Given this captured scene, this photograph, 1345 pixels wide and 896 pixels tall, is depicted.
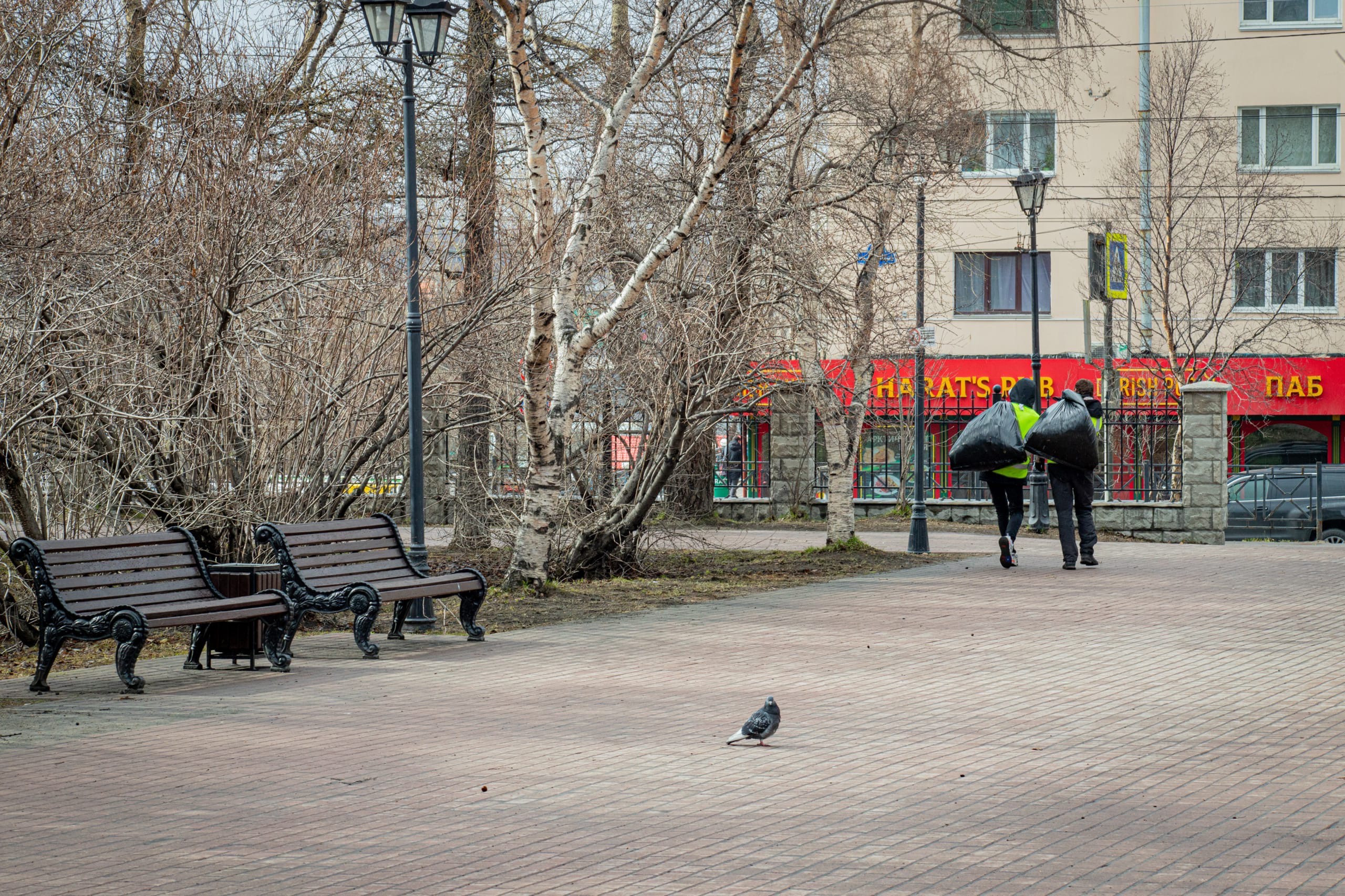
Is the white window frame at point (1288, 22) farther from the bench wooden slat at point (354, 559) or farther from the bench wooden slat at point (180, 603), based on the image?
the bench wooden slat at point (180, 603)

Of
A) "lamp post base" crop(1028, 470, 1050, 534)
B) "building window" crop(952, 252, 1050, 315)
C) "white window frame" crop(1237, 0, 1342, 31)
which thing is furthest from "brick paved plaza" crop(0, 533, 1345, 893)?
"white window frame" crop(1237, 0, 1342, 31)

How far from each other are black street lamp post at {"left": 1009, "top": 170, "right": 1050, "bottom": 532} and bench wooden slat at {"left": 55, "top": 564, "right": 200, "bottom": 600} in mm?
13342

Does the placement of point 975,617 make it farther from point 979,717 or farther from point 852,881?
point 852,881

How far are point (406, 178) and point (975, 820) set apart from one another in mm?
8208

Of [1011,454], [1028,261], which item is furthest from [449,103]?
[1028,261]

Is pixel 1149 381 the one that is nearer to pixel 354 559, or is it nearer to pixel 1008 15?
pixel 1008 15

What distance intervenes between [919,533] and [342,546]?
9864 mm

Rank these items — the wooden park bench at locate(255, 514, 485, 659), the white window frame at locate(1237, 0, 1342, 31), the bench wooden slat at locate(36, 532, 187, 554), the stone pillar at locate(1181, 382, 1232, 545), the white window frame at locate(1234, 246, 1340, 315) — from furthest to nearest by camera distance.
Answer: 1. the white window frame at locate(1237, 0, 1342, 31)
2. the white window frame at locate(1234, 246, 1340, 315)
3. the stone pillar at locate(1181, 382, 1232, 545)
4. the wooden park bench at locate(255, 514, 485, 659)
5. the bench wooden slat at locate(36, 532, 187, 554)

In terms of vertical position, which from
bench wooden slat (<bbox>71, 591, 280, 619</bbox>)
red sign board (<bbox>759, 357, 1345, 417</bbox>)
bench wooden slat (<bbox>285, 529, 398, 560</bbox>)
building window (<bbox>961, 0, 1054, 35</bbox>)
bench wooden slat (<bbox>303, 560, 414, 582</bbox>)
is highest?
building window (<bbox>961, 0, 1054, 35</bbox>)

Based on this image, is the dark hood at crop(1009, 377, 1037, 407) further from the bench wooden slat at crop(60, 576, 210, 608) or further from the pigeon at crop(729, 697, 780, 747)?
the pigeon at crop(729, 697, 780, 747)

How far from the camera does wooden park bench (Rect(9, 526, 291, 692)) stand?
30.8 ft

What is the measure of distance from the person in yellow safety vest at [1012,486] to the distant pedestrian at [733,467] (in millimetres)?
9308

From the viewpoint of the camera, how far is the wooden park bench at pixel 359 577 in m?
11.0

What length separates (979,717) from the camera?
8555mm
